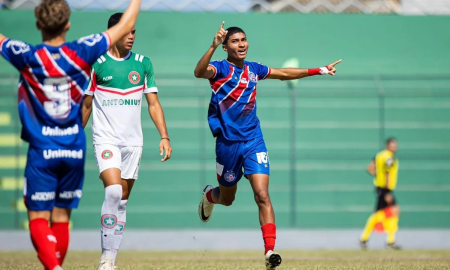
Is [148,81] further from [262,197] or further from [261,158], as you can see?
[262,197]

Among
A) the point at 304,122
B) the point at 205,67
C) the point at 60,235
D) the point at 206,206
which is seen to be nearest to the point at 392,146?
the point at 304,122

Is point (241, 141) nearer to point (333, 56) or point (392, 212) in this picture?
point (392, 212)

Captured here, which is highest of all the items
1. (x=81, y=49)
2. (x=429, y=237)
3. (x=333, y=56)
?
(x=333, y=56)

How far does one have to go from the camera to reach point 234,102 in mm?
7852

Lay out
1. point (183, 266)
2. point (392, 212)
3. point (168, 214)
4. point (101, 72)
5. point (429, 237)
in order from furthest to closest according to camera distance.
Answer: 1. point (168, 214)
2. point (429, 237)
3. point (392, 212)
4. point (183, 266)
5. point (101, 72)

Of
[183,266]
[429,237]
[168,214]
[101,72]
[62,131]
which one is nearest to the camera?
[62,131]

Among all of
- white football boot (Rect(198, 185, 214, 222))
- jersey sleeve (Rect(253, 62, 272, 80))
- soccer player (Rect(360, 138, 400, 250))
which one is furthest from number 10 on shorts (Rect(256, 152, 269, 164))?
soccer player (Rect(360, 138, 400, 250))

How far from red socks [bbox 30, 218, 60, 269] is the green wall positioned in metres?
12.1

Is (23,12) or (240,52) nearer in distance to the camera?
(240,52)

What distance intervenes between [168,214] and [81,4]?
5325 millimetres

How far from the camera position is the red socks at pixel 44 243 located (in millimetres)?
5395

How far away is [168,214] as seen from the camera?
697 inches

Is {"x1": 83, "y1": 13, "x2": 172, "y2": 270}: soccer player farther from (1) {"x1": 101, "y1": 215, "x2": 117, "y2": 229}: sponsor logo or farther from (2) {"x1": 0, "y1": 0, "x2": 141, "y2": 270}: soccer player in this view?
(2) {"x1": 0, "y1": 0, "x2": 141, "y2": 270}: soccer player

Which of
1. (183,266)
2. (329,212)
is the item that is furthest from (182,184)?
(183,266)
